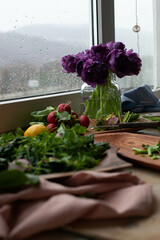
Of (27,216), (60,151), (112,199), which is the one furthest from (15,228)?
(60,151)

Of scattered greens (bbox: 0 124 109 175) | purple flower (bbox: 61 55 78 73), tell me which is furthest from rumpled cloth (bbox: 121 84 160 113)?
scattered greens (bbox: 0 124 109 175)

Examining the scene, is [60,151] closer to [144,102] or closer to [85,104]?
[85,104]

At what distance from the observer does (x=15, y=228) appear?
0.56 metres

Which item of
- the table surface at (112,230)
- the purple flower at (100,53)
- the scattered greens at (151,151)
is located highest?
the purple flower at (100,53)

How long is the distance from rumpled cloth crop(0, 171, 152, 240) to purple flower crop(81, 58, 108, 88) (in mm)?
685

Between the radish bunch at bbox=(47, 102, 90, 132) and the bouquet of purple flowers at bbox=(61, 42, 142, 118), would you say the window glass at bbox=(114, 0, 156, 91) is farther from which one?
the radish bunch at bbox=(47, 102, 90, 132)

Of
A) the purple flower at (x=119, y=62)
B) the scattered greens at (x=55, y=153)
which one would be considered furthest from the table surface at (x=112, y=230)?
the purple flower at (x=119, y=62)

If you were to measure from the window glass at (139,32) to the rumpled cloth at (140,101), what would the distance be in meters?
0.34

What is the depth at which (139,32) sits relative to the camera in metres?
2.38

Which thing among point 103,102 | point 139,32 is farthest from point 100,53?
point 139,32

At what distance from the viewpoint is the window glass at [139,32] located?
7.23 ft

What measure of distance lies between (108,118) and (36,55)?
46cm

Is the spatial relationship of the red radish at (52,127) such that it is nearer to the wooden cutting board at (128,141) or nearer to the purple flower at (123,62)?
the wooden cutting board at (128,141)

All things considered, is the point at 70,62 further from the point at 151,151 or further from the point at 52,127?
the point at 151,151
